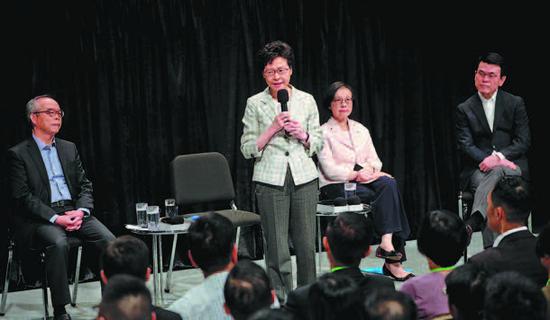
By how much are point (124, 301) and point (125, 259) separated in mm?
648

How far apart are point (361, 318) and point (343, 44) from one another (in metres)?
4.16

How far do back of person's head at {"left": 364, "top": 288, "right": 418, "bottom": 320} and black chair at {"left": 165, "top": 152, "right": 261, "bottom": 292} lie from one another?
3249 mm

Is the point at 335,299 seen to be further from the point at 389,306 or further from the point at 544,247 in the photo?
the point at 544,247

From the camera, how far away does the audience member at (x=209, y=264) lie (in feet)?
9.79

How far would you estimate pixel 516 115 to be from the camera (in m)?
5.88

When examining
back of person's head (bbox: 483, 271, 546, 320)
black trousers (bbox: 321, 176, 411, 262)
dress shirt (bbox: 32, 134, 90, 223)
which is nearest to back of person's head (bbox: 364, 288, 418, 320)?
back of person's head (bbox: 483, 271, 546, 320)

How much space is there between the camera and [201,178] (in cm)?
571

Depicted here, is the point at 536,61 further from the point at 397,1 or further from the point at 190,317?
the point at 190,317

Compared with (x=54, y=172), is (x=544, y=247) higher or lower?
lower

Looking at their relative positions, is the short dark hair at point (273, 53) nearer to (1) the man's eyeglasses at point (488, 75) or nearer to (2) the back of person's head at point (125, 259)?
(1) the man's eyeglasses at point (488, 75)

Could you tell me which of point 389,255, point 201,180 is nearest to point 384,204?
point 389,255

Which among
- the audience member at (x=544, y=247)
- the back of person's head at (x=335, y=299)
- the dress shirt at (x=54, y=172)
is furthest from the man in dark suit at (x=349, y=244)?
the dress shirt at (x=54, y=172)

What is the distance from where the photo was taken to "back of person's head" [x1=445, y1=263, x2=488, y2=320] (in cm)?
267

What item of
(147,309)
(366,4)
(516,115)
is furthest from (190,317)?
(366,4)
